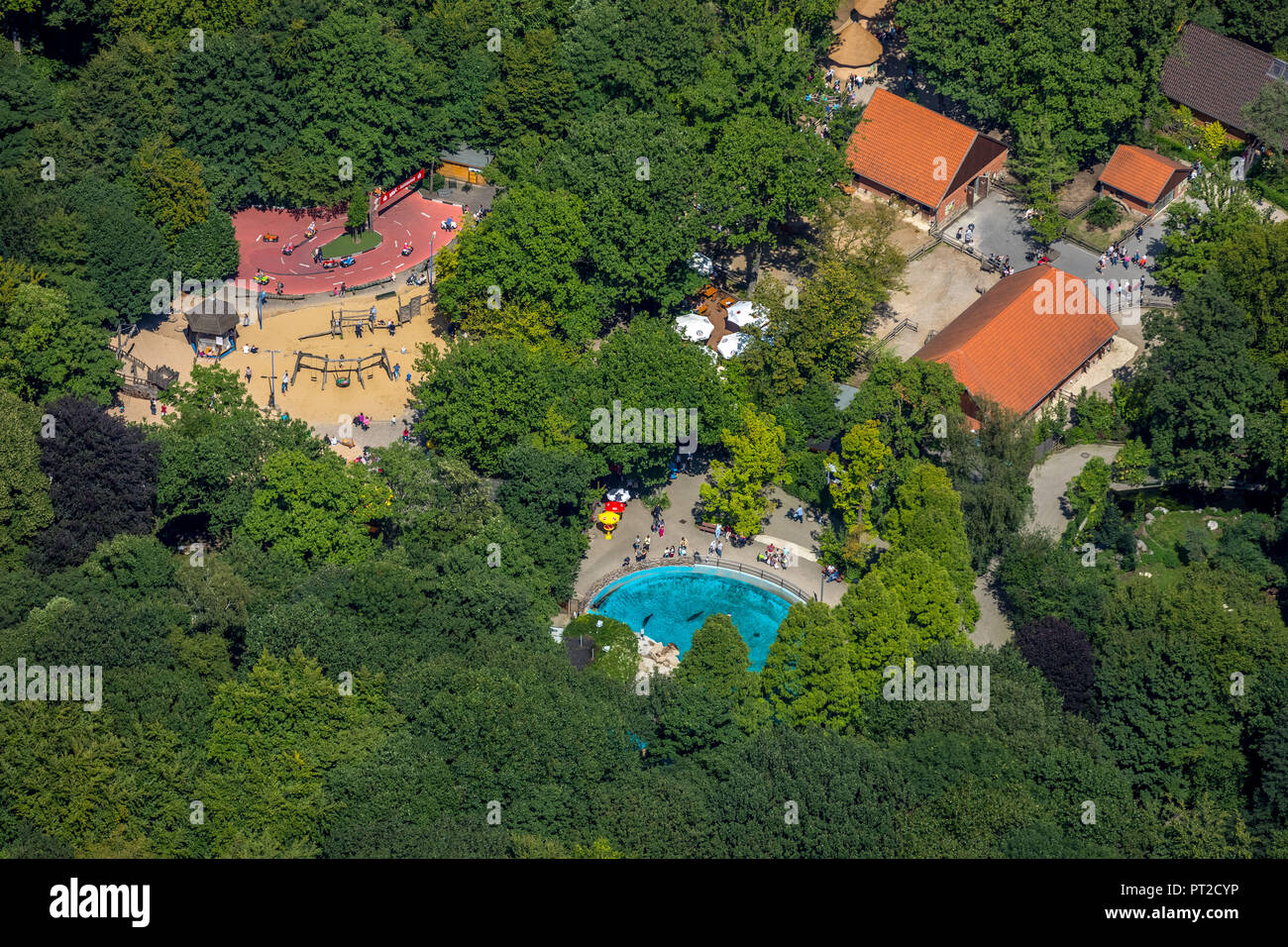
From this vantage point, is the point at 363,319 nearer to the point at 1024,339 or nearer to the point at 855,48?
the point at 1024,339

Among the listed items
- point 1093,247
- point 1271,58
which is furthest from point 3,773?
point 1271,58

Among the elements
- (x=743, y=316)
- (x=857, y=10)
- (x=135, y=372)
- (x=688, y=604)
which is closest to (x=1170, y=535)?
(x=688, y=604)

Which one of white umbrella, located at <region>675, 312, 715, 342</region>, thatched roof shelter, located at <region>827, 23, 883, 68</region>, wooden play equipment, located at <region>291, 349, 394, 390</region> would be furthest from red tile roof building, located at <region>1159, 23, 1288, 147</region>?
wooden play equipment, located at <region>291, 349, 394, 390</region>

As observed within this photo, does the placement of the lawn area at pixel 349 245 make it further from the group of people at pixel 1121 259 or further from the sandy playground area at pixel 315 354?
the group of people at pixel 1121 259

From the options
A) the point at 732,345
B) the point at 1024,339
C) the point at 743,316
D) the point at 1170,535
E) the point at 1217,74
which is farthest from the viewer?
the point at 1217,74

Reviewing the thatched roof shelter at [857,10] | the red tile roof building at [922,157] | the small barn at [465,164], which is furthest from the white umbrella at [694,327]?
the thatched roof shelter at [857,10]

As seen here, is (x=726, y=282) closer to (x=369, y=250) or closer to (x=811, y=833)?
(x=369, y=250)
